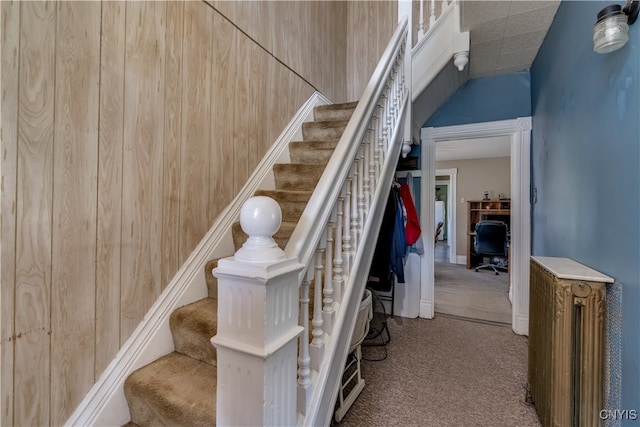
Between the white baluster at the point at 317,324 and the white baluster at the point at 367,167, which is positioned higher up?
the white baluster at the point at 367,167

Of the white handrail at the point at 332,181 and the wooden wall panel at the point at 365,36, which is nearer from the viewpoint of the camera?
the white handrail at the point at 332,181

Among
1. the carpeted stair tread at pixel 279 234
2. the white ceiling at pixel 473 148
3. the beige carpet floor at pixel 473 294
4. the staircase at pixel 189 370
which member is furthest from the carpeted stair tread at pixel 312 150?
the white ceiling at pixel 473 148

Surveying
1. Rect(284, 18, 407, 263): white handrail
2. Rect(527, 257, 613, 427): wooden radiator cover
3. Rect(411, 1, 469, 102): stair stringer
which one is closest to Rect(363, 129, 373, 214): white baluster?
Rect(284, 18, 407, 263): white handrail

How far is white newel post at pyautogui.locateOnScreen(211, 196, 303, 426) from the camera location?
0.70 metres

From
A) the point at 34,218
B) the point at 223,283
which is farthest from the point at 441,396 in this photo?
the point at 34,218

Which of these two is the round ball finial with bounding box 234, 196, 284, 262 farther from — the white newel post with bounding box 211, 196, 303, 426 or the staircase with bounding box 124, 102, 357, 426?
the staircase with bounding box 124, 102, 357, 426

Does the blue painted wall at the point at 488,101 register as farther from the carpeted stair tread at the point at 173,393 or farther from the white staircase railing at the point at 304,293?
the carpeted stair tread at the point at 173,393

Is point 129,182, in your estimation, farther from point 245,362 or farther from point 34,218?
point 245,362

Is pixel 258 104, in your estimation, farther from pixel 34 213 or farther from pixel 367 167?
pixel 34 213

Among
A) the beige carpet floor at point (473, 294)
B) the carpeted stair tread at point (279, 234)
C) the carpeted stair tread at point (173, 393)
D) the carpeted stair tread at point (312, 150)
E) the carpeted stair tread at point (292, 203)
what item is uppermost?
the carpeted stair tread at point (312, 150)

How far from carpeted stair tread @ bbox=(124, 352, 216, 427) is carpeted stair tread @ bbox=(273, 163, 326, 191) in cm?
120

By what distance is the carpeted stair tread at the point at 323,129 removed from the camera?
7.72ft

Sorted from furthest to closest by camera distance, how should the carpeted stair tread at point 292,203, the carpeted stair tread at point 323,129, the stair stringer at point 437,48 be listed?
the carpeted stair tread at point 323,129, the stair stringer at point 437,48, the carpeted stair tread at point 292,203

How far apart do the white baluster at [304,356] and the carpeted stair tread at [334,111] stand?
1.87 m
